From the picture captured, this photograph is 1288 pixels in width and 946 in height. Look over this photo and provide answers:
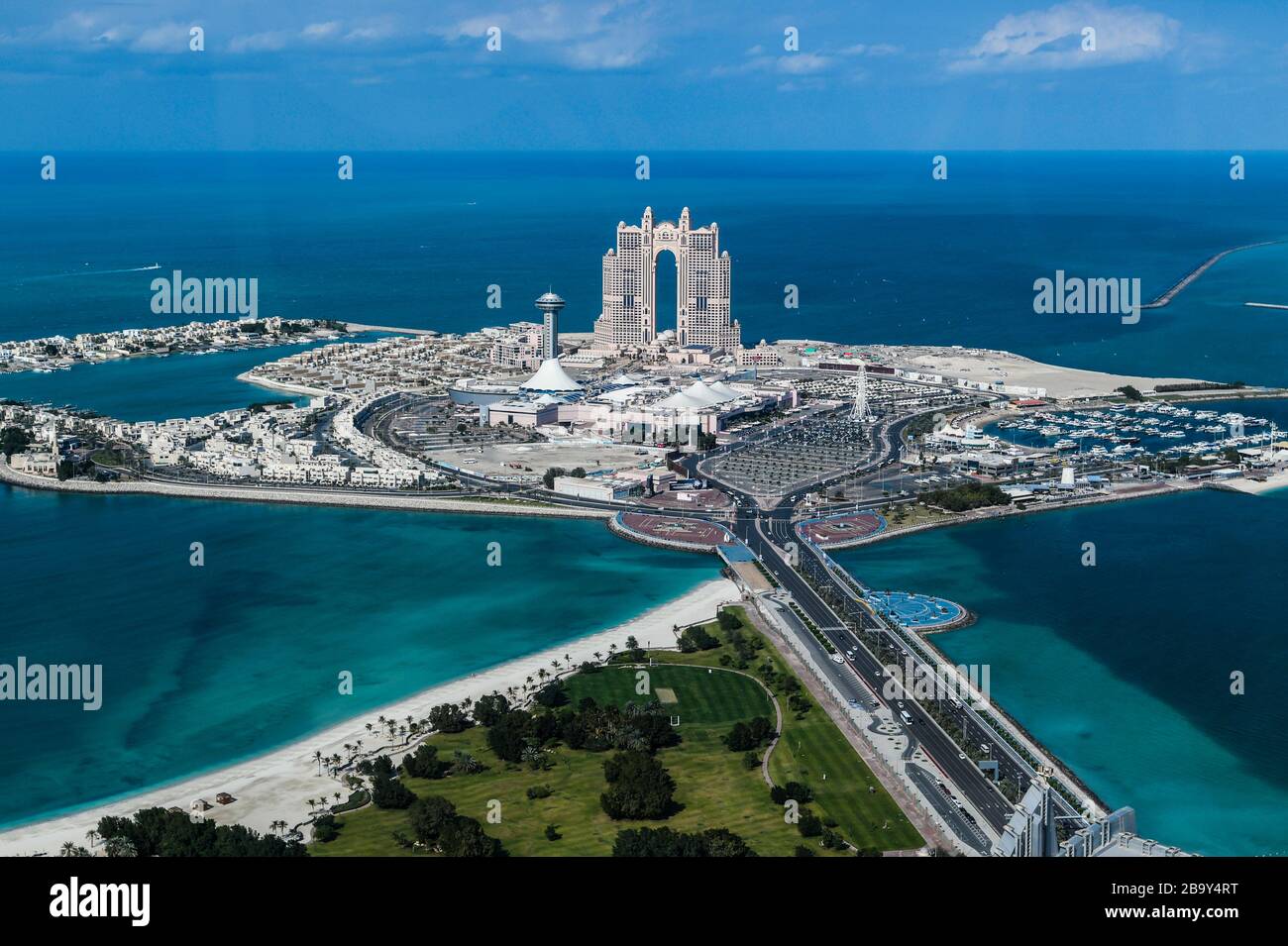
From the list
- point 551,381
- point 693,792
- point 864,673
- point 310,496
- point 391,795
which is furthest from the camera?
point 551,381

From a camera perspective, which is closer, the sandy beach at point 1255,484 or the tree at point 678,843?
the tree at point 678,843

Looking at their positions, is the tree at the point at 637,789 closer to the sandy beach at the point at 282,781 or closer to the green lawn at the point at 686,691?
the green lawn at the point at 686,691

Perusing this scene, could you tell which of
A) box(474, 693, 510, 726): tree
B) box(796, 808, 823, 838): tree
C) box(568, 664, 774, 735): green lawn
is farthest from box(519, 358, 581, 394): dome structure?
box(796, 808, 823, 838): tree

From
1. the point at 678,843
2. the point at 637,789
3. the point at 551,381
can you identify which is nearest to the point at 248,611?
the point at 637,789

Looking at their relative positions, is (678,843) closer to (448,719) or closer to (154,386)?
(448,719)

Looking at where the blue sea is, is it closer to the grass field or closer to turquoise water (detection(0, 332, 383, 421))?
turquoise water (detection(0, 332, 383, 421))

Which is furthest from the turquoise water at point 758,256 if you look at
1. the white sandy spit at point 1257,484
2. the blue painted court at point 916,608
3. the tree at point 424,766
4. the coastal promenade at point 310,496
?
the tree at point 424,766
